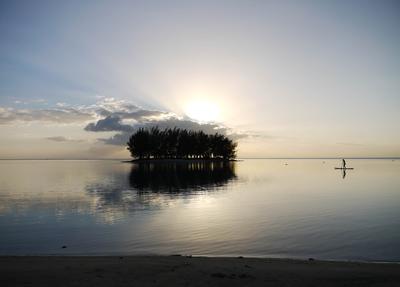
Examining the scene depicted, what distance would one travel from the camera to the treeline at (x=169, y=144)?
171625 mm

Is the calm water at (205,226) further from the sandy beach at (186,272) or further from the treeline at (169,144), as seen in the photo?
the treeline at (169,144)

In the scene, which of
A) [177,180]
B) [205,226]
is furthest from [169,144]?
[205,226]

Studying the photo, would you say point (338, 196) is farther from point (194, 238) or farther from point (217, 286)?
point (217, 286)

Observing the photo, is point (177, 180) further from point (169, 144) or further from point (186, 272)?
point (169, 144)

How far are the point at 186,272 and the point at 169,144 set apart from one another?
556 feet

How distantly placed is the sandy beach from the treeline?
159545 mm

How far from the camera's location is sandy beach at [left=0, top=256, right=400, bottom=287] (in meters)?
9.67

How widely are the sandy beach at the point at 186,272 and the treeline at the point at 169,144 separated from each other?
159545mm

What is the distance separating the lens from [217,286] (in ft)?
30.8

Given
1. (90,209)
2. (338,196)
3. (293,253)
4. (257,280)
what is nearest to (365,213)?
(338,196)

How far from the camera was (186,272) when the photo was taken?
34.8 ft

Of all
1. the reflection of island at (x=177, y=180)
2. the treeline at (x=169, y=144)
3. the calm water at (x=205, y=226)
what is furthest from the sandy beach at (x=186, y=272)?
the treeline at (x=169, y=144)

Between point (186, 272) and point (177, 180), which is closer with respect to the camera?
point (186, 272)

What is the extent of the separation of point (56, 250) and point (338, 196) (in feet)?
96.2
